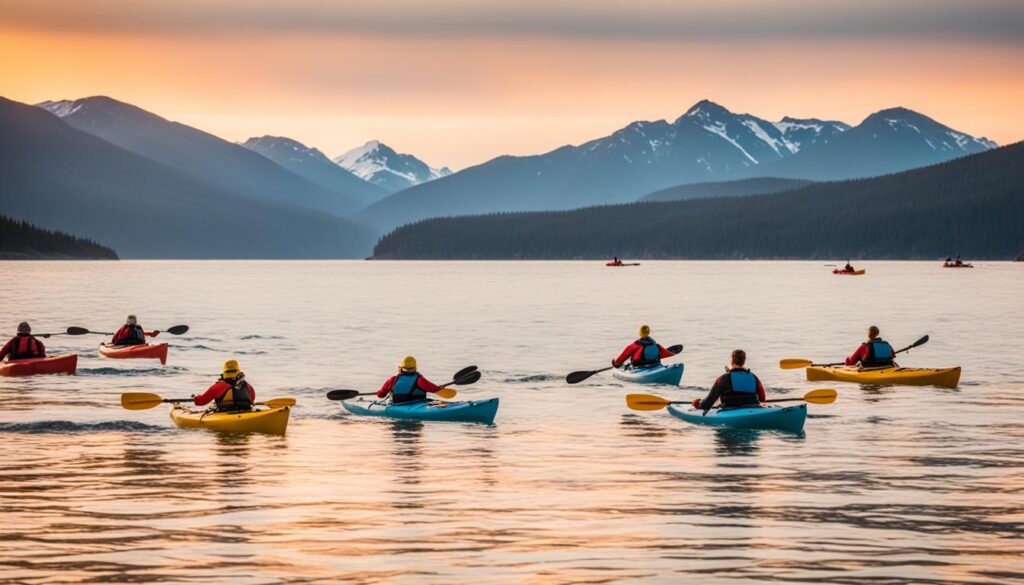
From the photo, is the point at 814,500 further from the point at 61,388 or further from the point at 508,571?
the point at 61,388

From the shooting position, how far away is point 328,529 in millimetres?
20312

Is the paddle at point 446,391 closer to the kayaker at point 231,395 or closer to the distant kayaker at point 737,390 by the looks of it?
the kayaker at point 231,395

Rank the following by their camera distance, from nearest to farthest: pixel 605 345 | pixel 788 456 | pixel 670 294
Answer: pixel 788 456 < pixel 605 345 < pixel 670 294

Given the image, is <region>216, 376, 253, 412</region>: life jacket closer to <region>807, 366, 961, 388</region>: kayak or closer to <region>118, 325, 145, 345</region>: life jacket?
<region>807, 366, 961, 388</region>: kayak

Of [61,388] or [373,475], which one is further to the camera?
[61,388]

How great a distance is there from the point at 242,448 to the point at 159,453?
160 centimetres

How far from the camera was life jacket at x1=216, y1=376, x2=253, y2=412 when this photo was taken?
3053 centimetres

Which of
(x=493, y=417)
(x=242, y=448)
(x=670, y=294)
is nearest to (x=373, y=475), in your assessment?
(x=242, y=448)

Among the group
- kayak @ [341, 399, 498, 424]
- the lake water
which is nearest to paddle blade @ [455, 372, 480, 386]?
the lake water

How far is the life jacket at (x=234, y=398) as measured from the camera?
100 feet

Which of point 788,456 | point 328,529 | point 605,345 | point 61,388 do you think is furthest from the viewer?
point 605,345

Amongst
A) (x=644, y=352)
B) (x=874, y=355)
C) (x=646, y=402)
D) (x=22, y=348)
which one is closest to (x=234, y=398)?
(x=646, y=402)

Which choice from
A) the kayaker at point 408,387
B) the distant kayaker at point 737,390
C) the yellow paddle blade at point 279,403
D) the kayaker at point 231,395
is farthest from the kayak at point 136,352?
the distant kayaker at point 737,390

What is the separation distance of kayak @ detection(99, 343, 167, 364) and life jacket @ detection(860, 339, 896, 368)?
24331 millimetres
